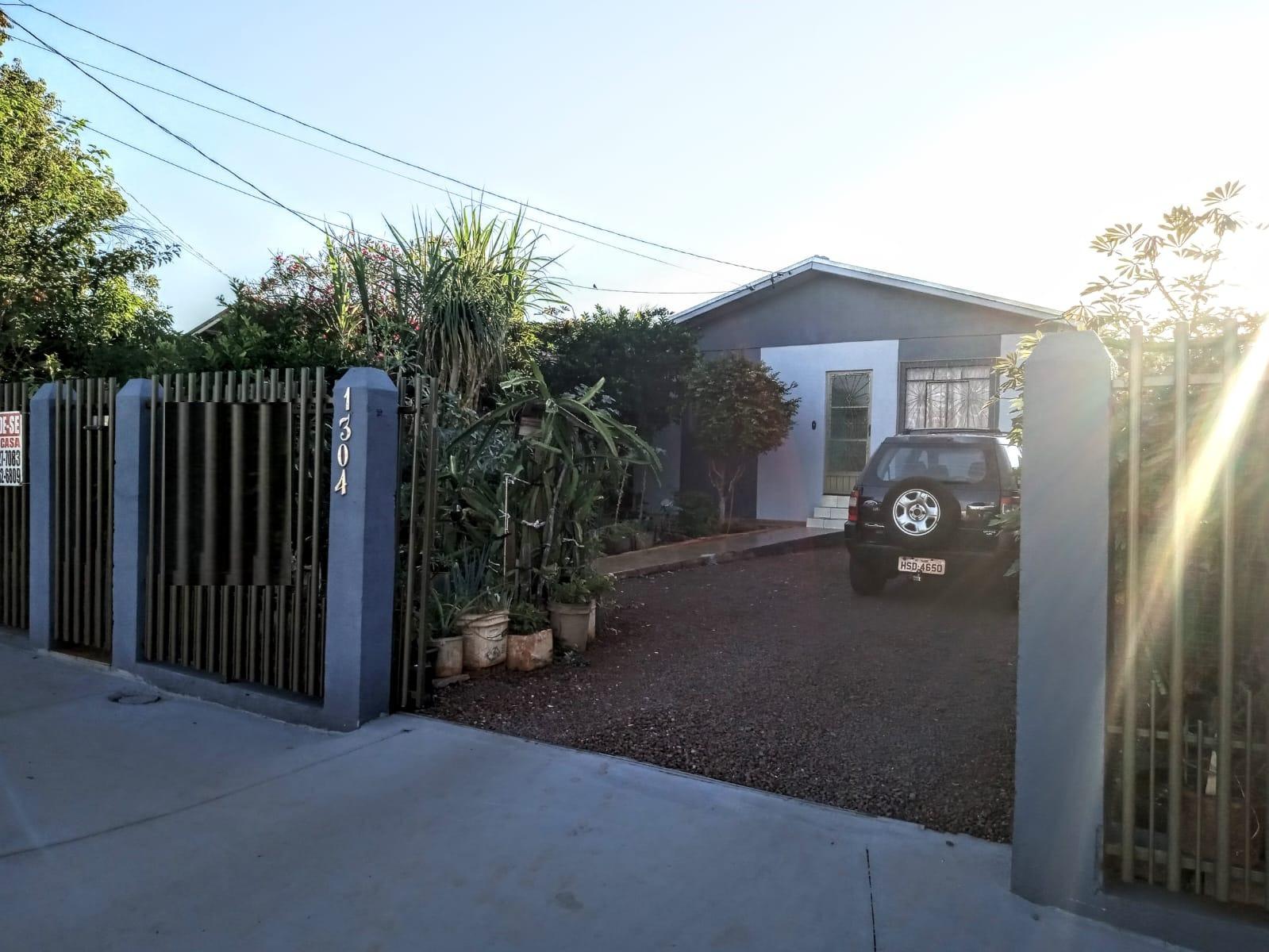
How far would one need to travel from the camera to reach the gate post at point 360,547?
486 cm

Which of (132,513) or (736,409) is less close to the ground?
(736,409)

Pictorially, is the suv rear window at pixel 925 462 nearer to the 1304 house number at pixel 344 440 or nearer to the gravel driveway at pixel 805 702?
the gravel driveway at pixel 805 702

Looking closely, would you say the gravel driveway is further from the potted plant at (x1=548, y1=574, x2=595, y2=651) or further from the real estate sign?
the real estate sign

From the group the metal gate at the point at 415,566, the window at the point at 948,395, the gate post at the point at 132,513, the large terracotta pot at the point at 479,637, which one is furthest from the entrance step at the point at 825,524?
the gate post at the point at 132,513

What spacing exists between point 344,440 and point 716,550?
25.2 ft

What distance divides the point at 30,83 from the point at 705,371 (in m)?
9.73

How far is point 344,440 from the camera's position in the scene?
4.94m

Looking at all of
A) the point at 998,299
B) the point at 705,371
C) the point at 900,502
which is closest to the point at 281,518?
the point at 900,502

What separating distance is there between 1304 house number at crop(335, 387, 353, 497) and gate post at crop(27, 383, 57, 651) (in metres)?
3.26

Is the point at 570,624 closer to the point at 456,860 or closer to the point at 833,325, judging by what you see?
→ the point at 456,860

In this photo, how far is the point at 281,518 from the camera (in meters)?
5.32

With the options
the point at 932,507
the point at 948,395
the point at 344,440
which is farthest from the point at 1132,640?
the point at 948,395

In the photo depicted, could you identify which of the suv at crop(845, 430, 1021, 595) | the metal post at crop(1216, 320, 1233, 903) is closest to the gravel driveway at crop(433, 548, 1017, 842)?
the suv at crop(845, 430, 1021, 595)

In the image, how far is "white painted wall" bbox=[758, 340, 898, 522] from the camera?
15297mm
